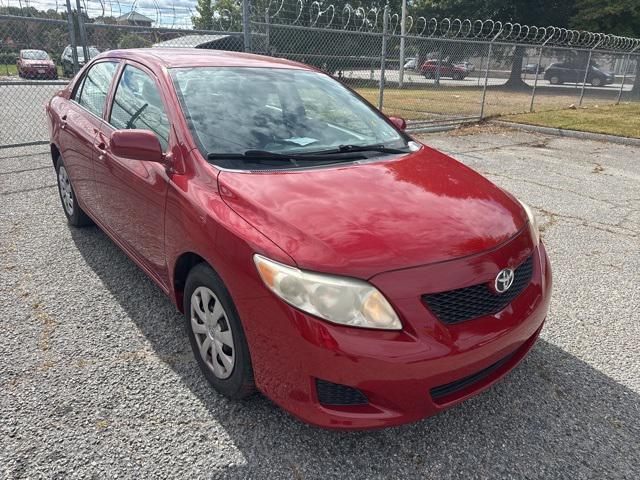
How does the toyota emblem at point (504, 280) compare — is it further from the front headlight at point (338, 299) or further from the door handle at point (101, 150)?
the door handle at point (101, 150)

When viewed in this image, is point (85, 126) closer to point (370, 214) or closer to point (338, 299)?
point (370, 214)

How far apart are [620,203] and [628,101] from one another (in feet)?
55.4

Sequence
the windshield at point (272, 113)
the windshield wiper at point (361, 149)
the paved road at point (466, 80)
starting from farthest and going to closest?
1. the paved road at point (466, 80)
2. the windshield wiper at point (361, 149)
3. the windshield at point (272, 113)

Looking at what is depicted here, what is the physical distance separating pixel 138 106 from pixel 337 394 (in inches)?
89.1

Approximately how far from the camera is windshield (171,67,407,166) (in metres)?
2.66

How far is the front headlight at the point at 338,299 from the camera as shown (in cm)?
183

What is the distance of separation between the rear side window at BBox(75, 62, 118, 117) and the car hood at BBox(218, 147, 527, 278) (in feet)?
6.08

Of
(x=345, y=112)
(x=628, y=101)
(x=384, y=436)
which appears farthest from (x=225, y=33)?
(x=628, y=101)

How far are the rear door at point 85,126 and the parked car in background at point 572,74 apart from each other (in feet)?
55.6

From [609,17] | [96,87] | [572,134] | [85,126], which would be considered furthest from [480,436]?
[609,17]

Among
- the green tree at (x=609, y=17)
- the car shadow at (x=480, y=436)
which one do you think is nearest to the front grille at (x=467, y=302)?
the car shadow at (x=480, y=436)

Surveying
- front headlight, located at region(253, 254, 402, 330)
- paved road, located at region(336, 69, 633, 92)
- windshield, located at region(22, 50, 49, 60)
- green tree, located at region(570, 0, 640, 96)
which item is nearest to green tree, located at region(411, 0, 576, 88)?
green tree, located at region(570, 0, 640, 96)

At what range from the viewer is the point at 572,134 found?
11.2 metres

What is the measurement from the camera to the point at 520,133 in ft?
37.8
